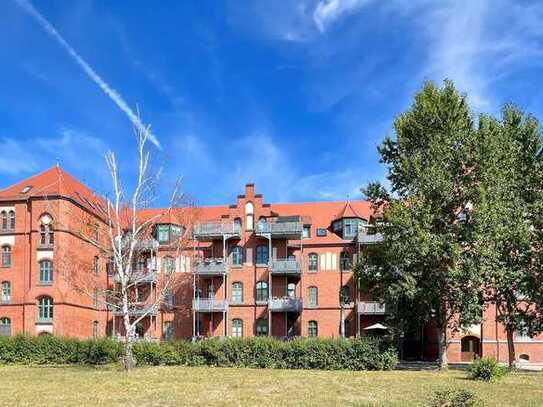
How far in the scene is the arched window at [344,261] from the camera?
4797 cm

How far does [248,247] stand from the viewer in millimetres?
48719

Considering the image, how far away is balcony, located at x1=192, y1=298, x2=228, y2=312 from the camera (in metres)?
46.4

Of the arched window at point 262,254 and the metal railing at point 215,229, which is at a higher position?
the metal railing at point 215,229

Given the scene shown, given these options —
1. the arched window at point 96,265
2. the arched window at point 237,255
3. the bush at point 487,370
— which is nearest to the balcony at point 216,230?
the arched window at point 237,255

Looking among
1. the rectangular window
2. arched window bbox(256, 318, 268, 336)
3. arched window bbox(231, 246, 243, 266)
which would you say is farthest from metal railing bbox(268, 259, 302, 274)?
the rectangular window

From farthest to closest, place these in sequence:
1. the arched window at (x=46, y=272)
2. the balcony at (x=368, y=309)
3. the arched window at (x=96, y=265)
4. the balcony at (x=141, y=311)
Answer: the arched window at (x=96, y=265) < the balcony at (x=368, y=309) < the arched window at (x=46, y=272) < the balcony at (x=141, y=311)

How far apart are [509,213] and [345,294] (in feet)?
64.1

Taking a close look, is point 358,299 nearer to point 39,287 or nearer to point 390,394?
point 39,287

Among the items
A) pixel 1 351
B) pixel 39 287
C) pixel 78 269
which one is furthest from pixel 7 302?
pixel 1 351

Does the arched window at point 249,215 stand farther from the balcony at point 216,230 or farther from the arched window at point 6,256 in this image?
the arched window at point 6,256

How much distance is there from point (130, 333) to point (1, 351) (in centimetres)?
1057

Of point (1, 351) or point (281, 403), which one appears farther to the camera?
point (1, 351)

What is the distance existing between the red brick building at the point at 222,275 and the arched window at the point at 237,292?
0.08 metres

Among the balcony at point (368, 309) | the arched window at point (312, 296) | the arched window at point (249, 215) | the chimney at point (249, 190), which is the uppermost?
the chimney at point (249, 190)
